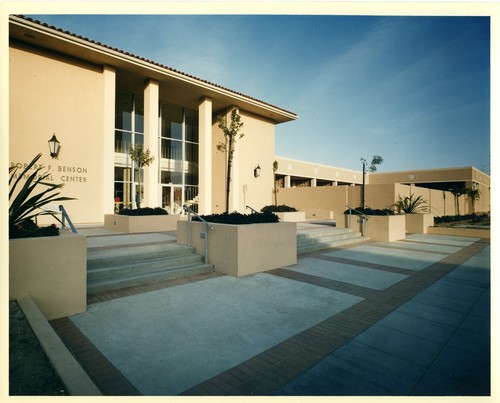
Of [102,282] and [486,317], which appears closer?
[486,317]

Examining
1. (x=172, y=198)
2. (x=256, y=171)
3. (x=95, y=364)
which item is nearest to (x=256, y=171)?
(x=256, y=171)

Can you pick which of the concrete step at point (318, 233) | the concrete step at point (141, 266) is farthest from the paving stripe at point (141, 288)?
the concrete step at point (318, 233)

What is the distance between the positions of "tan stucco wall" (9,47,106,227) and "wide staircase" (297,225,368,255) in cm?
940

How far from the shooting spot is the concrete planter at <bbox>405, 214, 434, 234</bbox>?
15.2 m

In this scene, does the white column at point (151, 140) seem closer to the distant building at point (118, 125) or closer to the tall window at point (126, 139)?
the distant building at point (118, 125)

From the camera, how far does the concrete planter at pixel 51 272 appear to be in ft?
11.7

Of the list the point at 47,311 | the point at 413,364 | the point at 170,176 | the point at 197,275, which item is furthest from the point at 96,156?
the point at 413,364

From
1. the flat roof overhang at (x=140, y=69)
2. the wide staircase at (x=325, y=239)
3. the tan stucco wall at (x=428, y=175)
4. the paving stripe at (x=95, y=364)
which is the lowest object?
the paving stripe at (x=95, y=364)

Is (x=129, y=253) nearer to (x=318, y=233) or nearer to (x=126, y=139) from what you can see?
(x=318, y=233)

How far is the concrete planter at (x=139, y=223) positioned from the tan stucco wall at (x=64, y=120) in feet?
7.81

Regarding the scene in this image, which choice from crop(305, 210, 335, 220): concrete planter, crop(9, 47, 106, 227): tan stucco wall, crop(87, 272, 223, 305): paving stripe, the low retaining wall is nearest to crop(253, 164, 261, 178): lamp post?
crop(305, 210, 335, 220): concrete planter
